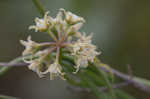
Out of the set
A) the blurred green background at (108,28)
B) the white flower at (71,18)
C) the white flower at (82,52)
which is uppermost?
the blurred green background at (108,28)

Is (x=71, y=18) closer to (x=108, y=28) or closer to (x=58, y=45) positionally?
(x=58, y=45)

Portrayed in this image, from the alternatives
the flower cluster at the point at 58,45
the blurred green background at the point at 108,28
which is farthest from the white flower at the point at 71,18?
the blurred green background at the point at 108,28

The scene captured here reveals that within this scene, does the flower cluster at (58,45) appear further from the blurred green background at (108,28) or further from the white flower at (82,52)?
the blurred green background at (108,28)

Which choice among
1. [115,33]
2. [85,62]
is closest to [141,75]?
[115,33]

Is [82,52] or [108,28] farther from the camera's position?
[108,28]

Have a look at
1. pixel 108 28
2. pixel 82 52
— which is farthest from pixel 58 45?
pixel 108 28

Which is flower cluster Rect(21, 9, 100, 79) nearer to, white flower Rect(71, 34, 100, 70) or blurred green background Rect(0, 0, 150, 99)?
white flower Rect(71, 34, 100, 70)

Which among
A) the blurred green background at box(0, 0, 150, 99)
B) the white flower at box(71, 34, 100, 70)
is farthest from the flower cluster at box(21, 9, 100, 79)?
the blurred green background at box(0, 0, 150, 99)

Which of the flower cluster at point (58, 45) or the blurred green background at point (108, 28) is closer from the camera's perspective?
the flower cluster at point (58, 45)
